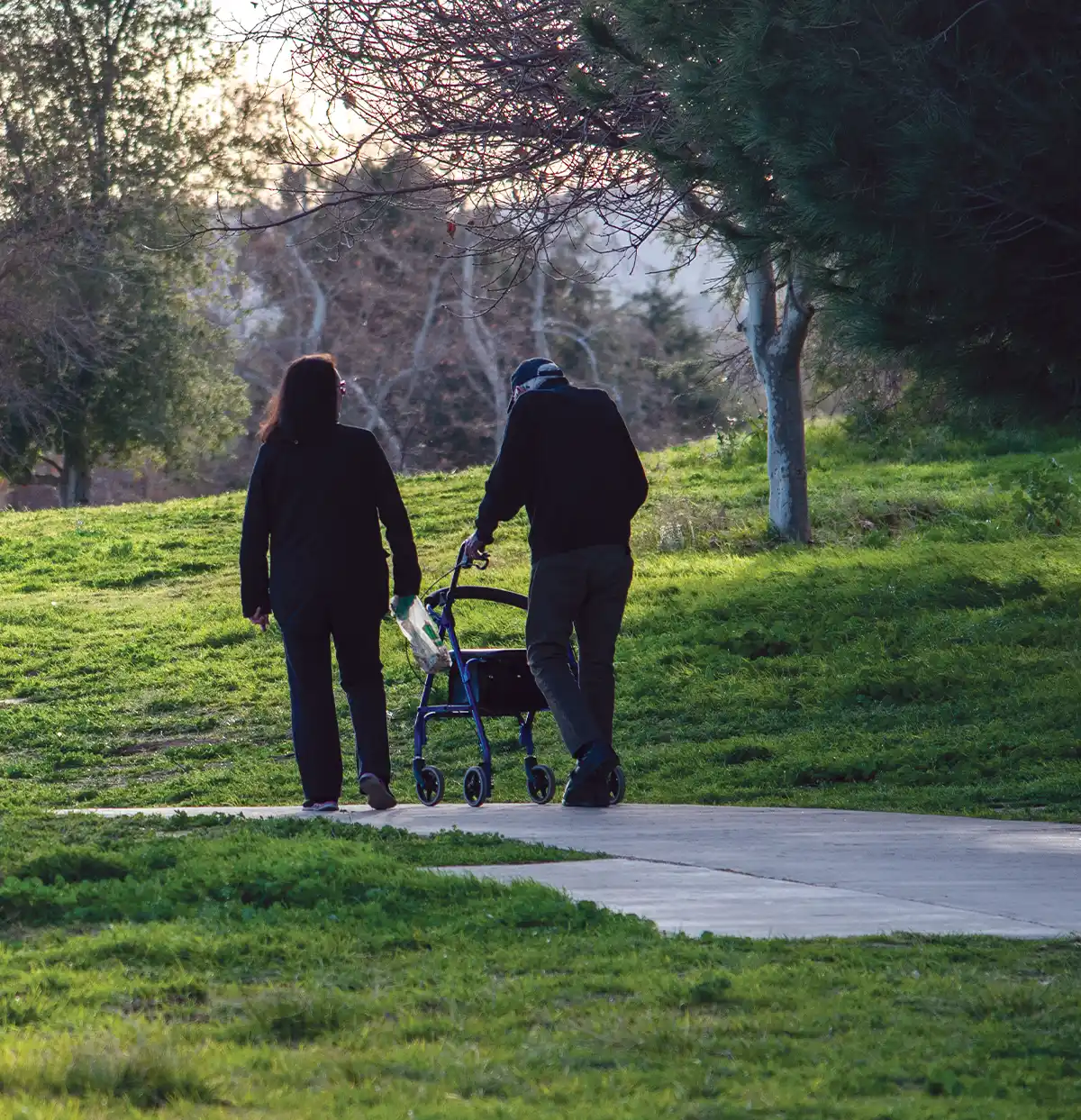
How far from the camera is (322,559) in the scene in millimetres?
8109

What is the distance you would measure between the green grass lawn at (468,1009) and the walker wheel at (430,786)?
315 centimetres

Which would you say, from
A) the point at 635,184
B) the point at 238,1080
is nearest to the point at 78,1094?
the point at 238,1080

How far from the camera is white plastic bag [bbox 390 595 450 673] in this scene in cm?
845

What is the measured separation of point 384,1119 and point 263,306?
52004mm

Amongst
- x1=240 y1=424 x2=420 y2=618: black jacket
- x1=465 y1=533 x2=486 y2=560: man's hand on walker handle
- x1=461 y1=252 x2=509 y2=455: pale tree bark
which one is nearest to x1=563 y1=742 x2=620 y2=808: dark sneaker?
x1=465 y1=533 x2=486 y2=560: man's hand on walker handle

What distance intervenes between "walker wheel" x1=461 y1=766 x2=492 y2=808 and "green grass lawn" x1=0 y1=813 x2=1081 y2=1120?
3.06 metres

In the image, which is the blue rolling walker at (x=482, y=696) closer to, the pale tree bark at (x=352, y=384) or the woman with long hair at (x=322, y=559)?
the woman with long hair at (x=322, y=559)

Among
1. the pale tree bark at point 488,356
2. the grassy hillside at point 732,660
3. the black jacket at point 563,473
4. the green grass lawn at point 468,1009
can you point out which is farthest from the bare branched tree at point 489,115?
the pale tree bark at point 488,356

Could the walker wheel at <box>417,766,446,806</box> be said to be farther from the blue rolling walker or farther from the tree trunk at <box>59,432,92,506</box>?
the tree trunk at <box>59,432,92,506</box>

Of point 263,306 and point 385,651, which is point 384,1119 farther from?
point 263,306

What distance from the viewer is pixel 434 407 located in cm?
5444

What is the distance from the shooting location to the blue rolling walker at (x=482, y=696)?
338 inches

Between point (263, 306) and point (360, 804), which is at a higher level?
point (263, 306)

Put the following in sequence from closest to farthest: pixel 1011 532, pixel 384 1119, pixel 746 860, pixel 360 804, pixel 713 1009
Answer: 1. pixel 384 1119
2. pixel 713 1009
3. pixel 746 860
4. pixel 360 804
5. pixel 1011 532
